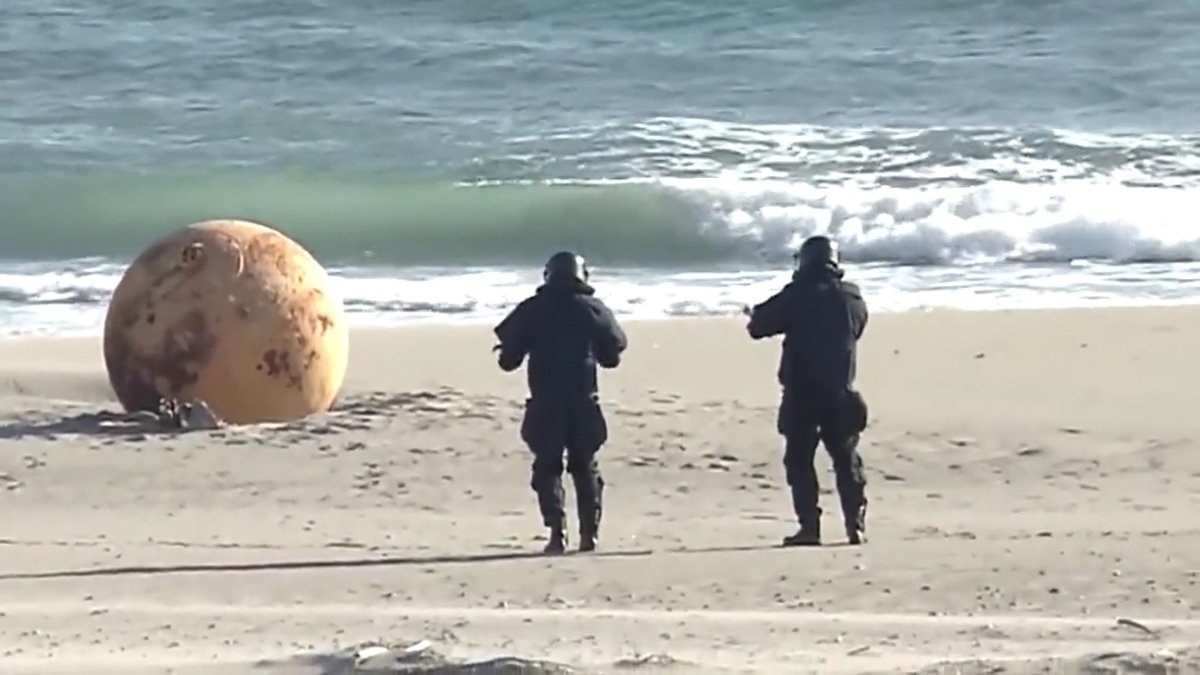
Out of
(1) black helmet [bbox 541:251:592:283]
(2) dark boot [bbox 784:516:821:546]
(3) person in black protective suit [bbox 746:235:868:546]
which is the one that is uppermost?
(1) black helmet [bbox 541:251:592:283]

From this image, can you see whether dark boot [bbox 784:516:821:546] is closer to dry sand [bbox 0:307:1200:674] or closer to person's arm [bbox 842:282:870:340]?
dry sand [bbox 0:307:1200:674]

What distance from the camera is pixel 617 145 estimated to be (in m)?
25.1

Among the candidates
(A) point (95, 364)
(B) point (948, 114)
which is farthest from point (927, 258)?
(A) point (95, 364)

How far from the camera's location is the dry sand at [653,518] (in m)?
6.45

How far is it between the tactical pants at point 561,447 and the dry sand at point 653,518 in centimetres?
26

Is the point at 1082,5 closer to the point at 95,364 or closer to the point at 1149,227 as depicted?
the point at 1149,227

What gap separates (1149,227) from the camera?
20.0m

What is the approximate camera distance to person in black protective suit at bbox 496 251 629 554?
27.6 feet

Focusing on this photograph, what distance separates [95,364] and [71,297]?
460cm

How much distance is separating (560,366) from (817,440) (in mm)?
1014

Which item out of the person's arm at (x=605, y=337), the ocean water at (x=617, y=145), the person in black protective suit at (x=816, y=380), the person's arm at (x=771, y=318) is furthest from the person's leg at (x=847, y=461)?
the ocean water at (x=617, y=145)

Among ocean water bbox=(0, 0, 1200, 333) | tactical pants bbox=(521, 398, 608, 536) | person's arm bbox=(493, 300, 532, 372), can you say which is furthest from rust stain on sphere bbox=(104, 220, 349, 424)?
ocean water bbox=(0, 0, 1200, 333)

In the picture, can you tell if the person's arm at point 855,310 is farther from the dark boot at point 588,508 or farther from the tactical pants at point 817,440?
the dark boot at point 588,508

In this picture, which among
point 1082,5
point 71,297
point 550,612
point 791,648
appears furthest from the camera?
point 1082,5
